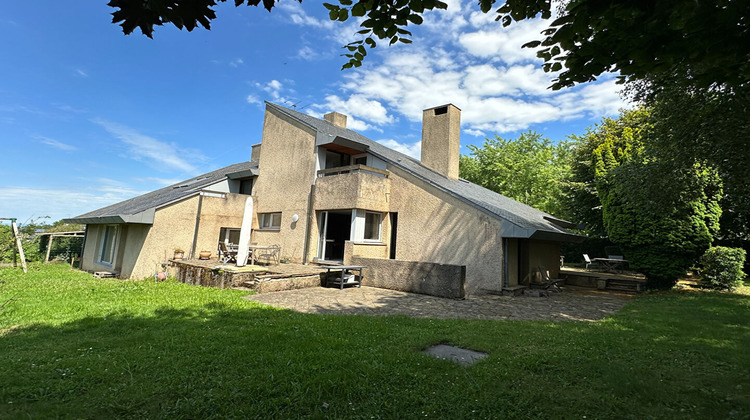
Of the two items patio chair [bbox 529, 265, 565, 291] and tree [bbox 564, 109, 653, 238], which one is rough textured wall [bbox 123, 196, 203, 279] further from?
tree [bbox 564, 109, 653, 238]

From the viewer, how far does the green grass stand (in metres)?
3.56

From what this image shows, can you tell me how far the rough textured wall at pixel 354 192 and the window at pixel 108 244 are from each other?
10.1 m

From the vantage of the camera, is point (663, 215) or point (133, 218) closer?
point (663, 215)

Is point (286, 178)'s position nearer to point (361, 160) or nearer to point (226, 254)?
point (361, 160)

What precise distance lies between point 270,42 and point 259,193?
10.1 meters

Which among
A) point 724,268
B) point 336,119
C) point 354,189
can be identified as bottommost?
point 724,268

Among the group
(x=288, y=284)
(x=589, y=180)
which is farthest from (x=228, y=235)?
(x=589, y=180)

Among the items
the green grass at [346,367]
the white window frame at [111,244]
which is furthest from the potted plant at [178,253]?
the green grass at [346,367]

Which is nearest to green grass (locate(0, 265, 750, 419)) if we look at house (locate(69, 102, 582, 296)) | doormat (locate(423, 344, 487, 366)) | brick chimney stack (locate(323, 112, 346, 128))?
doormat (locate(423, 344, 487, 366))

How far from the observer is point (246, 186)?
20422 mm

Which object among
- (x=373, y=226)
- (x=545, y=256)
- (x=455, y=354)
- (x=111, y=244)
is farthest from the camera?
(x=111, y=244)

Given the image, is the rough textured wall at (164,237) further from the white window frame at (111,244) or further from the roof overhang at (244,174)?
the roof overhang at (244,174)

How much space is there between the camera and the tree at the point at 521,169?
34.3m

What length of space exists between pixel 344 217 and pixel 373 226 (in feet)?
13.9
